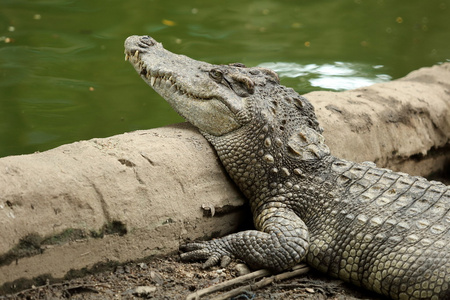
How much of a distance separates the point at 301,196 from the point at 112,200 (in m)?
1.22

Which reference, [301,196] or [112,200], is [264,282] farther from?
[112,200]

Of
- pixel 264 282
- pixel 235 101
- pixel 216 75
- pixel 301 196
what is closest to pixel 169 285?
pixel 264 282

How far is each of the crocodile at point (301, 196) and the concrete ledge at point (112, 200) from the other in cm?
17

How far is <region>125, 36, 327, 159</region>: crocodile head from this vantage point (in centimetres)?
380

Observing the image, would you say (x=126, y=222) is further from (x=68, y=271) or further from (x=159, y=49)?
(x=159, y=49)

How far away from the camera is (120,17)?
27.6 ft

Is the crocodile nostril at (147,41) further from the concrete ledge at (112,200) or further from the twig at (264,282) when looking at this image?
the twig at (264,282)

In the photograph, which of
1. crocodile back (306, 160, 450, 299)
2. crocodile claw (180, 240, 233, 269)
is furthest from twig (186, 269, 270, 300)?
crocodile back (306, 160, 450, 299)

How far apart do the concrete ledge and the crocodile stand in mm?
169

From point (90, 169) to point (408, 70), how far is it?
579cm

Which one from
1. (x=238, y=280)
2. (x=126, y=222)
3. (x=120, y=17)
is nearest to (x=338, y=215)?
(x=238, y=280)

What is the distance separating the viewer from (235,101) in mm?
3807

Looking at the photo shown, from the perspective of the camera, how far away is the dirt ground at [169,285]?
308cm

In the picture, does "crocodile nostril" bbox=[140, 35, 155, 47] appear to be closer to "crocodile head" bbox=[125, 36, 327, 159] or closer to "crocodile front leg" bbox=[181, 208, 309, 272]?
"crocodile head" bbox=[125, 36, 327, 159]
